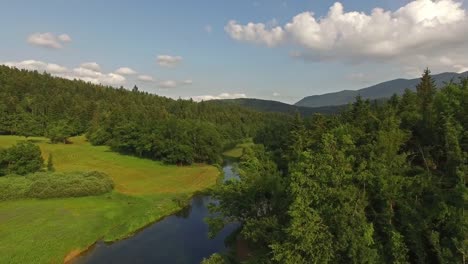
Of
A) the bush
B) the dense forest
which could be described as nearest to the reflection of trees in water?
the bush

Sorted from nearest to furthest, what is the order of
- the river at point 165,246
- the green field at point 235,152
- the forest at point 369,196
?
the forest at point 369,196 < the river at point 165,246 < the green field at point 235,152

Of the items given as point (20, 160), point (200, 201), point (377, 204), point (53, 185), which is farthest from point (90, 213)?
point (377, 204)

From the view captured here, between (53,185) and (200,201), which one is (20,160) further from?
(200,201)

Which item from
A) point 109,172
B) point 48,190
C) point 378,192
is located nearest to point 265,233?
point 378,192

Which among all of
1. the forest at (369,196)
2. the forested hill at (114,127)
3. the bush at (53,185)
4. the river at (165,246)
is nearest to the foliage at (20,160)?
the bush at (53,185)

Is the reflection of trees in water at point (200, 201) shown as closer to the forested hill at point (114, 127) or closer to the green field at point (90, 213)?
the green field at point (90, 213)

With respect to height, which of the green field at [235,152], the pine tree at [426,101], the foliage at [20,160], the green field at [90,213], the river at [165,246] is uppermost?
the pine tree at [426,101]

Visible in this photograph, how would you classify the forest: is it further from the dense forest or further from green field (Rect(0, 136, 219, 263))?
green field (Rect(0, 136, 219, 263))

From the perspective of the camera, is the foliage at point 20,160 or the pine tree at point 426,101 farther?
the foliage at point 20,160
